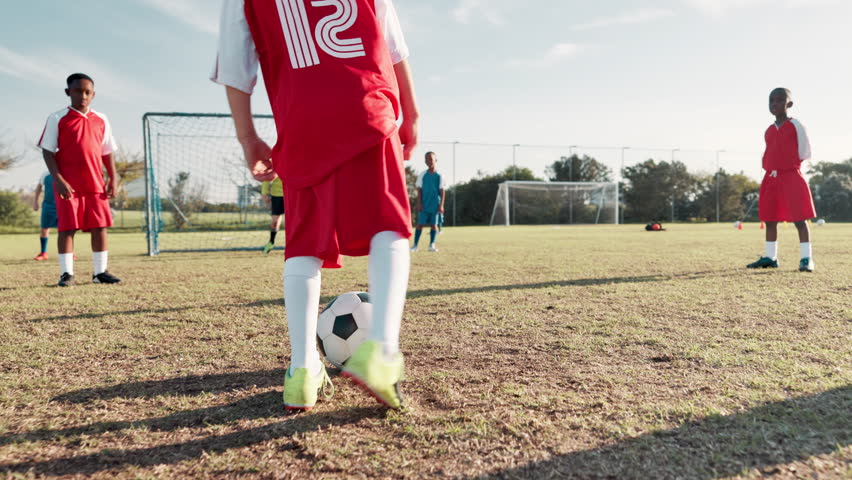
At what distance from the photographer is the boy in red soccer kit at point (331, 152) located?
1546 millimetres

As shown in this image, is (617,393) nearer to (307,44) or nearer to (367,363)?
(367,363)

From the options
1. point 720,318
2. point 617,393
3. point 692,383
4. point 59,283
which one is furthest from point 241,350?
point 59,283

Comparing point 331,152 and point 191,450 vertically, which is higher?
point 331,152

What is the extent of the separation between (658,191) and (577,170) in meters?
5.05

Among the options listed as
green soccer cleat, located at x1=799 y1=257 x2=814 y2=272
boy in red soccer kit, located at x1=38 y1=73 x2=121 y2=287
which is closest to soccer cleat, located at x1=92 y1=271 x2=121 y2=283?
boy in red soccer kit, located at x1=38 y1=73 x2=121 y2=287

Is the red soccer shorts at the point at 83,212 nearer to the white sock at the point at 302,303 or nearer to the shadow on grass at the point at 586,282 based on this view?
the shadow on grass at the point at 586,282

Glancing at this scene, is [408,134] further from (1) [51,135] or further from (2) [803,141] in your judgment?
(2) [803,141]

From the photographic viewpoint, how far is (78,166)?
4754 mm

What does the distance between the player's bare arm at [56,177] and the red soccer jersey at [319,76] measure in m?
3.89

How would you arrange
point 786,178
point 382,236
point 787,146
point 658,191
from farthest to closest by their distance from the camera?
point 658,191 → point 786,178 → point 787,146 → point 382,236

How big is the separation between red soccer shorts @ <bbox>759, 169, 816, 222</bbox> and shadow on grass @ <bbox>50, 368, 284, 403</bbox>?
5.76m

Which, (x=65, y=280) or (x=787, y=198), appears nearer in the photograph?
(x=65, y=280)

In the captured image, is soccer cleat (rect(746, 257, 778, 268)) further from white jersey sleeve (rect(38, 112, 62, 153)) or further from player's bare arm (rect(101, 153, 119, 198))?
white jersey sleeve (rect(38, 112, 62, 153))

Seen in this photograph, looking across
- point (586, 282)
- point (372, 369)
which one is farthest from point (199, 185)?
point (372, 369)
